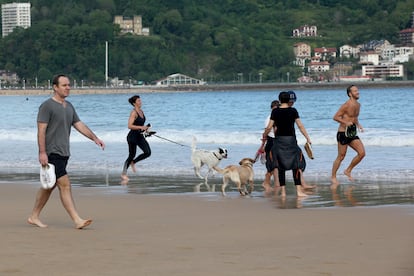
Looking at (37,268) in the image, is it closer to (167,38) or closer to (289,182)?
(289,182)

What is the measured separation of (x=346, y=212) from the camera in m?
9.49

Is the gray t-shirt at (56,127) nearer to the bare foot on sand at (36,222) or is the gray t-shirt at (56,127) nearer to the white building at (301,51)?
the bare foot on sand at (36,222)

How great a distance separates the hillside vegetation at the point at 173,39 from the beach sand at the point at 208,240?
139m

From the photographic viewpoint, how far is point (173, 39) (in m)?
159

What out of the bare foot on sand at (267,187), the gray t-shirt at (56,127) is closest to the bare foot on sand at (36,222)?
the gray t-shirt at (56,127)

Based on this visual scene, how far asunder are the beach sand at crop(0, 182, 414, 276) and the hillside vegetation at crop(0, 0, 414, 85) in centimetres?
13919

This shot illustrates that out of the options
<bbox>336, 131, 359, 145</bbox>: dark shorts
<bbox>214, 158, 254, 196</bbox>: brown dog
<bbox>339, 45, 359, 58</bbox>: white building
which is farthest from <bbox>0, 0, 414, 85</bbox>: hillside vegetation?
<bbox>214, 158, 254, 196</bbox>: brown dog

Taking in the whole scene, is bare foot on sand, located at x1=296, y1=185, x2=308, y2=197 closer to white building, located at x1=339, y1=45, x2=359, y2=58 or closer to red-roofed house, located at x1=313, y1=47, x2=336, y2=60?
red-roofed house, located at x1=313, y1=47, x2=336, y2=60

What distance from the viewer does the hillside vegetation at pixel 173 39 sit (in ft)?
500

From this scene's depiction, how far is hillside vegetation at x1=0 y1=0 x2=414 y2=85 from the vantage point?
15238 centimetres

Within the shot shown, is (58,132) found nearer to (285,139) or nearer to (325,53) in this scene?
(285,139)

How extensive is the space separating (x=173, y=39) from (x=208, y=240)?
152 metres

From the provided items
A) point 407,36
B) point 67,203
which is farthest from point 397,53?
point 67,203

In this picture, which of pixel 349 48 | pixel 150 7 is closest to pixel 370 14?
pixel 349 48
